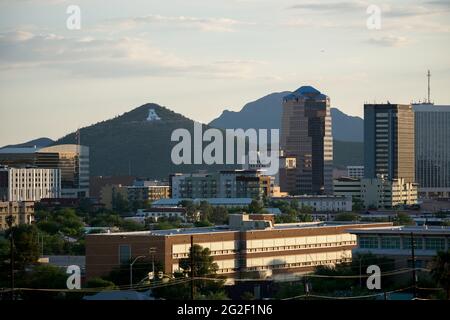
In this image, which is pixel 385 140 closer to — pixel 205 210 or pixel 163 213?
pixel 163 213

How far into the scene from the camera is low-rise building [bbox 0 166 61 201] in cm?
13175

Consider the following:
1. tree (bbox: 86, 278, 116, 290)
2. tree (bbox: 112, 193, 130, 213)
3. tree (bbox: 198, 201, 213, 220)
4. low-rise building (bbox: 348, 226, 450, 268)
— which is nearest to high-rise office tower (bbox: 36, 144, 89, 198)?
tree (bbox: 112, 193, 130, 213)

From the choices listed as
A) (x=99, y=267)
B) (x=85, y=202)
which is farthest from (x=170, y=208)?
(x=99, y=267)

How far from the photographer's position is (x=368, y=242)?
46938 millimetres

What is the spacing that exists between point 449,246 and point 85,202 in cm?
8284

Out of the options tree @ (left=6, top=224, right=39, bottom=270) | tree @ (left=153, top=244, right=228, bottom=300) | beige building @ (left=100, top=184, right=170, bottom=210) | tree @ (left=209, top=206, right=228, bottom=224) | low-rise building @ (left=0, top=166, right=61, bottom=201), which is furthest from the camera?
beige building @ (left=100, top=184, right=170, bottom=210)

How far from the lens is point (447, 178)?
608 feet

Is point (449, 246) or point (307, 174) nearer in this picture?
point (449, 246)

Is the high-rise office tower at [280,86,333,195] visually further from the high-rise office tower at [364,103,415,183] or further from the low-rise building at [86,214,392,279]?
the low-rise building at [86,214,392,279]

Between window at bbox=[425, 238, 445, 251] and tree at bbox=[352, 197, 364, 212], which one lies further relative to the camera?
tree at bbox=[352, 197, 364, 212]

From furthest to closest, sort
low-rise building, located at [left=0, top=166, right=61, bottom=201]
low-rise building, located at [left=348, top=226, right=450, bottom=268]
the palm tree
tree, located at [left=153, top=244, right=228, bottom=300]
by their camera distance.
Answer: low-rise building, located at [left=0, top=166, right=61, bottom=201] < low-rise building, located at [left=348, top=226, right=450, bottom=268] < tree, located at [left=153, top=244, right=228, bottom=300] < the palm tree

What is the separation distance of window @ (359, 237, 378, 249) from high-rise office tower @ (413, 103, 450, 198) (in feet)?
435

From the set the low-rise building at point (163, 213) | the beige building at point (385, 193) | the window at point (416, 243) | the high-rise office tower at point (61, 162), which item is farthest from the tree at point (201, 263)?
the high-rise office tower at point (61, 162)
